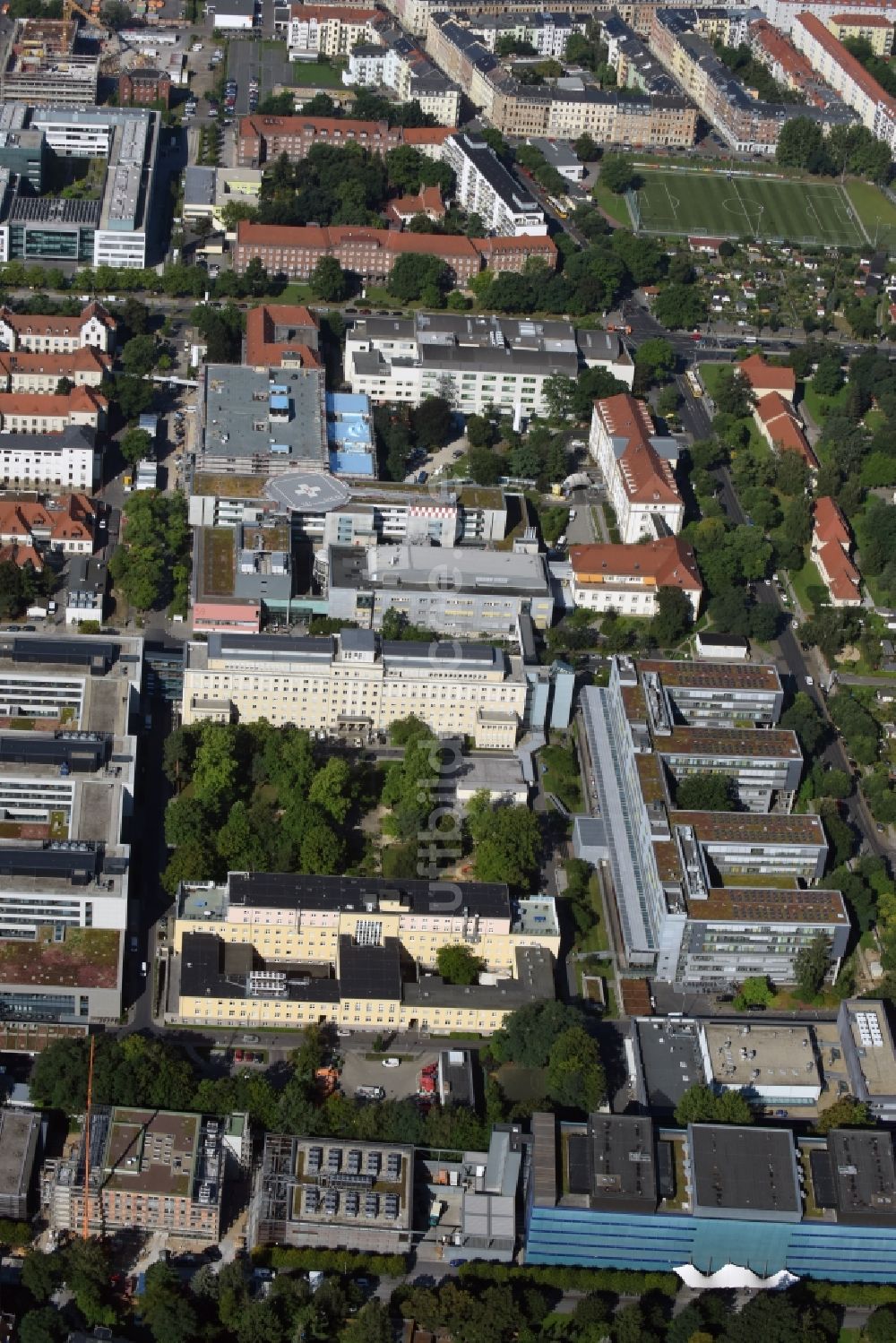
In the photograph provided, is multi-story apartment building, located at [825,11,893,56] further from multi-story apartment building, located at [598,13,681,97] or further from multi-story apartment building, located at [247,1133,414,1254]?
multi-story apartment building, located at [247,1133,414,1254]

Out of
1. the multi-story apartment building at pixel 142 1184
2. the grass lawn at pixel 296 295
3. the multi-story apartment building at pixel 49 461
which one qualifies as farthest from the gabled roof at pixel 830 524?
the multi-story apartment building at pixel 142 1184

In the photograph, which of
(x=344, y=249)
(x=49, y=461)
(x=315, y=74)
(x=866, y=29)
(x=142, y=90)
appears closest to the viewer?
(x=49, y=461)

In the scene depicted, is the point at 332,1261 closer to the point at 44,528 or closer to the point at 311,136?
the point at 44,528

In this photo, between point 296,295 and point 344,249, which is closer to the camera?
point 296,295

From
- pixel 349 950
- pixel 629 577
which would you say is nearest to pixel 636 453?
pixel 629 577

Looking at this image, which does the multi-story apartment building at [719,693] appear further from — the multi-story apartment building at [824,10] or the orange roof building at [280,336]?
the multi-story apartment building at [824,10]

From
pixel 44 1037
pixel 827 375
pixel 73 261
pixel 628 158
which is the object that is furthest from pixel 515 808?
pixel 628 158
